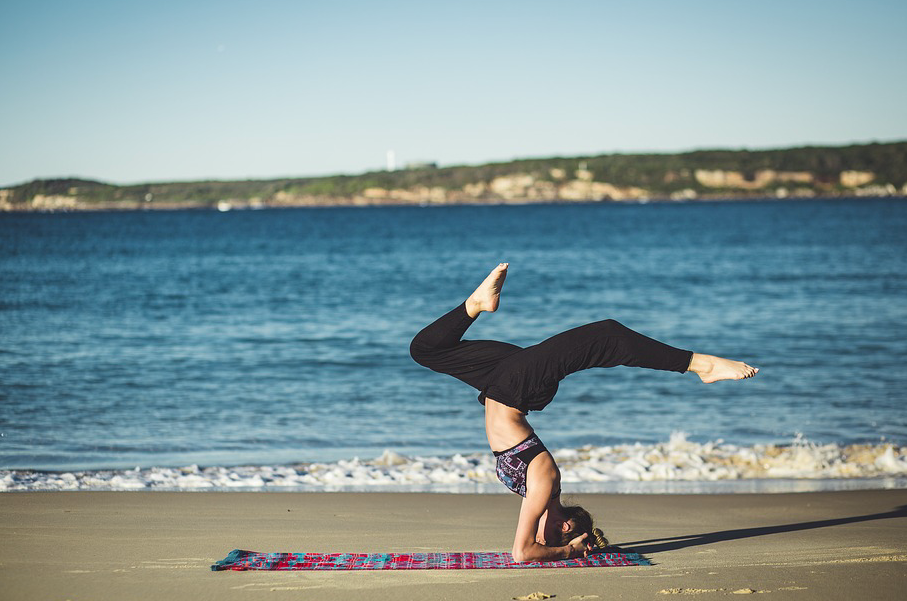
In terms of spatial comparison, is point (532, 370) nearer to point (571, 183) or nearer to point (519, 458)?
point (519, 458)

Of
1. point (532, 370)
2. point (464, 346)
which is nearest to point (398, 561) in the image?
point (464, 346)

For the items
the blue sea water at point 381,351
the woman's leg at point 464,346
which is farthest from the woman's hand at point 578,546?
the blue sea water at point 381,351

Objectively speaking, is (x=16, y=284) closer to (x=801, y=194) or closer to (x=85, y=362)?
(x=85, y=362)

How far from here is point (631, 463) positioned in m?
9.32

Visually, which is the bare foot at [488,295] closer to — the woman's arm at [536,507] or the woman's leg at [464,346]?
the woman's leg at [464,346]

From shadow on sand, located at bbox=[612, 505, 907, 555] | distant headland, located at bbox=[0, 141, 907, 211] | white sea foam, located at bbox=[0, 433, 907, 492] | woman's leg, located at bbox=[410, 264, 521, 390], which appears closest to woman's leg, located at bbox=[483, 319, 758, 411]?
woman's leg, located at bbox=[410, 264, 521, 390]

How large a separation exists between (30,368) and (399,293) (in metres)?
19.0

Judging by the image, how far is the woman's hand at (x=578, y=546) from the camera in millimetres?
5540

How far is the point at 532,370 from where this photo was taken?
197 inches

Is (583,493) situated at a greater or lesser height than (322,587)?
lesser

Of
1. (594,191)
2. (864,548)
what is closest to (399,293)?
(864,548)

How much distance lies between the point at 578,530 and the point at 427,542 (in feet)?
4.16

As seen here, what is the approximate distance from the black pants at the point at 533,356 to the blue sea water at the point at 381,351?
4.97 meters

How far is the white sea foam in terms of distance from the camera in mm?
8516
